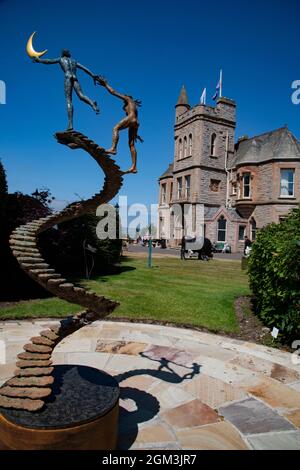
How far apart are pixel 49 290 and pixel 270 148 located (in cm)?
3303

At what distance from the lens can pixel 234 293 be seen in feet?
38.4

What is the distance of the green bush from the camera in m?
6.55

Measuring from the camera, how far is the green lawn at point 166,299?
8.22 m

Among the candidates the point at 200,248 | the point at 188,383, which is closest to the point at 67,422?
the point at 188,383

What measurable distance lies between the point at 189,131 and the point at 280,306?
101ft

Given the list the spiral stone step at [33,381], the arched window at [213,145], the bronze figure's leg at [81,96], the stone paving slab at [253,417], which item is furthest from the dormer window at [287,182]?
the spiral stone step at [33,381]

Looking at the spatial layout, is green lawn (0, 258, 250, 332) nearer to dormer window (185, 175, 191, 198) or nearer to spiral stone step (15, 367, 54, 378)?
spiral stone step (15, 367, 54, 378)

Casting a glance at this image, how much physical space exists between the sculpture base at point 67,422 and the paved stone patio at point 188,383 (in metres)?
0.55

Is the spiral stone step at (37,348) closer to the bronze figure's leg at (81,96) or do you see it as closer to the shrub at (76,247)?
the bronze figure's leg at (81,96)

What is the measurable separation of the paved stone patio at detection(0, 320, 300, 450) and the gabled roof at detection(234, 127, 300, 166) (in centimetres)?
2782

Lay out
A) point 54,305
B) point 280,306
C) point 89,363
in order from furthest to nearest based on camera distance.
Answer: point 54,305 < point 280,306 < point 89,363

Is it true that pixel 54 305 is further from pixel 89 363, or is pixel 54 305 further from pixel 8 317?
pixel 89 363
